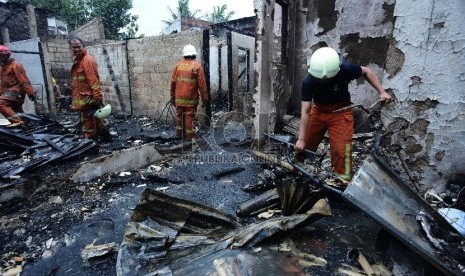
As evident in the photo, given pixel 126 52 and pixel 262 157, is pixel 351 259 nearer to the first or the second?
pixel 262 157

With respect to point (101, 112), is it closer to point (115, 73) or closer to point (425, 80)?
point (115, 73)

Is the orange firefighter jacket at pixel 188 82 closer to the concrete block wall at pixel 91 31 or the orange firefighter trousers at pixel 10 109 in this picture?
the orange firefighter trousers at pixel 10 109

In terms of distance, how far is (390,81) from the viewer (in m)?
3.16

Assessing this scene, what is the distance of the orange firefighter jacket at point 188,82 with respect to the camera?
4.67 metres

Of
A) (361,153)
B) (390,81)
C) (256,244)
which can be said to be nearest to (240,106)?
(361,153)

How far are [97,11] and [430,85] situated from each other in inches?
860

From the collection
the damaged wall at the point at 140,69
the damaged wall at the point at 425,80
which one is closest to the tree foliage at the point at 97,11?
the damaged wall at the point at 140,69

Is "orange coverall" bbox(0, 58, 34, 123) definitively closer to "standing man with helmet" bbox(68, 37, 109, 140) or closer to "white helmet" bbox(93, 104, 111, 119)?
"standing man with helmet" bbox(68, 37, 109, 140)

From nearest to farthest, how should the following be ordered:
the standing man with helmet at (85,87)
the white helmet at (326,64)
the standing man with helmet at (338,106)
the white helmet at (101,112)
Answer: the white helmet at (326,64), the standing man with helmet at (338,106), the standing man with helmet at (85,87), the white helmet at (101,112)

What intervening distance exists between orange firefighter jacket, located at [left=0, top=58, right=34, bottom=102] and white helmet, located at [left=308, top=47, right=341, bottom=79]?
17.6ft

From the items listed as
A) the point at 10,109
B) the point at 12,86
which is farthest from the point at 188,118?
the point at 12,86

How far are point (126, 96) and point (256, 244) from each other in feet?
23.5

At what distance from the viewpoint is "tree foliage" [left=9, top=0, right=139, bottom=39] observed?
19016mm

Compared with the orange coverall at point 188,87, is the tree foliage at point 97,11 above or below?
above
